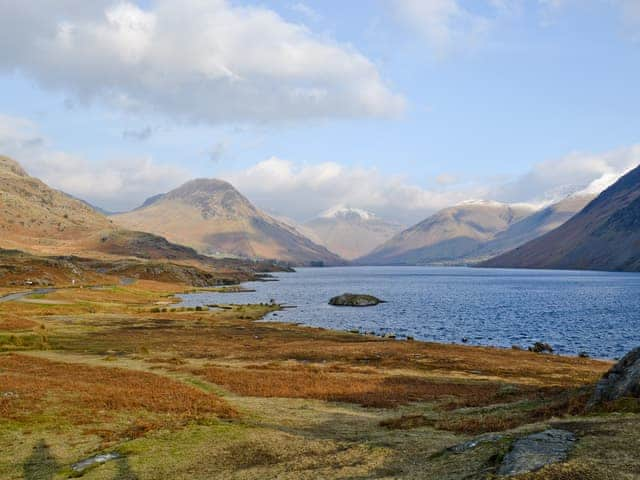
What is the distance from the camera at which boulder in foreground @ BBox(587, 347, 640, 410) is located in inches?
917

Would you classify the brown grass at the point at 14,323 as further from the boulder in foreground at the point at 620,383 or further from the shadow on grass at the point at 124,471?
the boulder in foreground at the point at 620,383

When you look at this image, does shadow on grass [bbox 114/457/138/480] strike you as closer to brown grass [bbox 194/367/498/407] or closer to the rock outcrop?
the rock outcrop

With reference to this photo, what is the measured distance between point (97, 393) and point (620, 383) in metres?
27.7

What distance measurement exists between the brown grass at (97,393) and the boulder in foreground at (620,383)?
17754mm

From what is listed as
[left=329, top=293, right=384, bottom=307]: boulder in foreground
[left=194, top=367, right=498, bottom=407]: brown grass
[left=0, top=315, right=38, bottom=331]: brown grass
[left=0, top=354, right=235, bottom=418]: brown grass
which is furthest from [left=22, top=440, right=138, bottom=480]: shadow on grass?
[left=329, top=293, right=384, bottom=307]: boulder in foreground

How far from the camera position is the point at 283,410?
1144 inches

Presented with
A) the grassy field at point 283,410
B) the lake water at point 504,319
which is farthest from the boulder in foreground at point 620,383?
the lake water at point 504,319

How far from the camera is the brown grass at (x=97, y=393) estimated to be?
1077 inches

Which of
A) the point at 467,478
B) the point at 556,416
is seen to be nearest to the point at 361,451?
the point at 467,478

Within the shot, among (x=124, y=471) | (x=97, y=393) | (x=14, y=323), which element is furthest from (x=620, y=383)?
(x=14, y=323)

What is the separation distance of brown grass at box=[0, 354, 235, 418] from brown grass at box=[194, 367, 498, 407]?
15.1ft

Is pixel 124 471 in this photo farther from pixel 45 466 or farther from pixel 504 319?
pixel 504 319

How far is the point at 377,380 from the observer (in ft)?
135

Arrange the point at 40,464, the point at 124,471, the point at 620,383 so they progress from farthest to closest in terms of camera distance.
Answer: the point at 620,383, the point at 40,464, the point at 124,471
